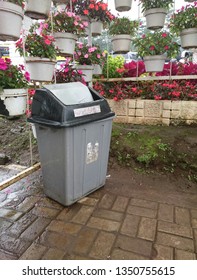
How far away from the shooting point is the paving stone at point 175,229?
5.82ft

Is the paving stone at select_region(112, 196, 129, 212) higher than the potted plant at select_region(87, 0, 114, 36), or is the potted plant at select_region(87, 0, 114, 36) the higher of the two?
the potted plant at select_region(87, 0, 114, 36)

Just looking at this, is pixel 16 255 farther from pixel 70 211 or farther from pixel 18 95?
pixel 18 95

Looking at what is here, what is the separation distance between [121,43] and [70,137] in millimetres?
2711

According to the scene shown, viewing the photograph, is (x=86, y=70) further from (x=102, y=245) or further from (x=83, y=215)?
(x=102, y=245)

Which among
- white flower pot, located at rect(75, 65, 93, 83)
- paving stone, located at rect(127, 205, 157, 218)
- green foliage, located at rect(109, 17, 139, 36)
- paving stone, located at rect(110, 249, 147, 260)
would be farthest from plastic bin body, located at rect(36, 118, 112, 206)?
green foliage, located at rect(109, 17, 139, 36)

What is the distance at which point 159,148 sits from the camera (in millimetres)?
2998

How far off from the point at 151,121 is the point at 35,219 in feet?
8.83

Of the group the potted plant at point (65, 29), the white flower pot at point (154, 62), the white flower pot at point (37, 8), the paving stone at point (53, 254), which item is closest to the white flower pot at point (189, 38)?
the white flower pot at point (154, 62)

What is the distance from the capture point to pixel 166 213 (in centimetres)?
204

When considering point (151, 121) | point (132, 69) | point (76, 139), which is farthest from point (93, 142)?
point (132, 69)

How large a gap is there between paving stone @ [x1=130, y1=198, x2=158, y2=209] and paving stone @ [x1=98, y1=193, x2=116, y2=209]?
0.20m

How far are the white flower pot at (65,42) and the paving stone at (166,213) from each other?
2.26 metres

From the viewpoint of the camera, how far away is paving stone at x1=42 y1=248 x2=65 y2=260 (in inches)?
60.4

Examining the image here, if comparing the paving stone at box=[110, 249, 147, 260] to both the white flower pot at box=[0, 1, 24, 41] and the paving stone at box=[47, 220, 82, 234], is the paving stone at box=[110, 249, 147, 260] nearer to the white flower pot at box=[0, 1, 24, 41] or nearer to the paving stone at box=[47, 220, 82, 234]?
the paving stone at box=[47, 220, 82, 234]
